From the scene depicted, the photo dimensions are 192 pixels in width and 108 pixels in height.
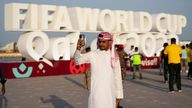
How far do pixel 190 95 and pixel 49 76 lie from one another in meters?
11.1

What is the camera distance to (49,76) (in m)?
20.7

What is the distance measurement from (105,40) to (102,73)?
0.42 metres

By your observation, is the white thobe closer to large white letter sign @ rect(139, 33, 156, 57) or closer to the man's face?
the man's face

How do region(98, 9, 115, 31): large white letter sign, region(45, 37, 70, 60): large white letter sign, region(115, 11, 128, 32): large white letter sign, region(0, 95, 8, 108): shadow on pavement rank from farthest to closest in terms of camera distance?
1. region(115, 11, 128, 32): large white letter sign
2. region(98, 9, 115, 31): large white letter sign
3. region(45, 37, 70, 60): large white letter sign
4. region(0, 95, 8, 108): shadow on pavement

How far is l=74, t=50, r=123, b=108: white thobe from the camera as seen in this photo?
184 inches

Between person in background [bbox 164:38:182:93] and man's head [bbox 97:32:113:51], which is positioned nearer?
man's head [bbox 97:32:113:51]

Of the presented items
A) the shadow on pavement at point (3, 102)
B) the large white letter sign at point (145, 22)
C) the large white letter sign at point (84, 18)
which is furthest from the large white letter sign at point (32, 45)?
the shadow on pavement at point (3, 102)

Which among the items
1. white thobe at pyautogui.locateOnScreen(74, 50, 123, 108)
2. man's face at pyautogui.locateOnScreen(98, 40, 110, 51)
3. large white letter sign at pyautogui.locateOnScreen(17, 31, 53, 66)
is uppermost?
large white letter sign at pyautogui.locateOnScreen(17, 31, 53, 66)

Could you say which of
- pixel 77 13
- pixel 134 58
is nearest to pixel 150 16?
pixel 77 13

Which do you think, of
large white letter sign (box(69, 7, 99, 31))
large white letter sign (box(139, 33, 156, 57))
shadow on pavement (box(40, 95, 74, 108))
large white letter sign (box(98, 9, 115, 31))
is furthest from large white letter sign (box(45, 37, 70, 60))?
shadow on pavement (box(40, 95, 74, 108))

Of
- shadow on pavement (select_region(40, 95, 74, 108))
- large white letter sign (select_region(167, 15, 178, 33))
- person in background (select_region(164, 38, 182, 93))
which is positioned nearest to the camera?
shadow on pavement (select_region(40, 95, 74, 108))

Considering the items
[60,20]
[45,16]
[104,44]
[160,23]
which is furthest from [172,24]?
[104,44]

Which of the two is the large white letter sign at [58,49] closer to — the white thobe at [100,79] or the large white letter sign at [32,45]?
the large white letter sign at [32,45]

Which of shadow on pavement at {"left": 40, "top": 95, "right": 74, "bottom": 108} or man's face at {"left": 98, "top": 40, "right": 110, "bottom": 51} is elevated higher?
man's face at {"left": 98, "top": 40, "right": 110, "bottom": 51}
